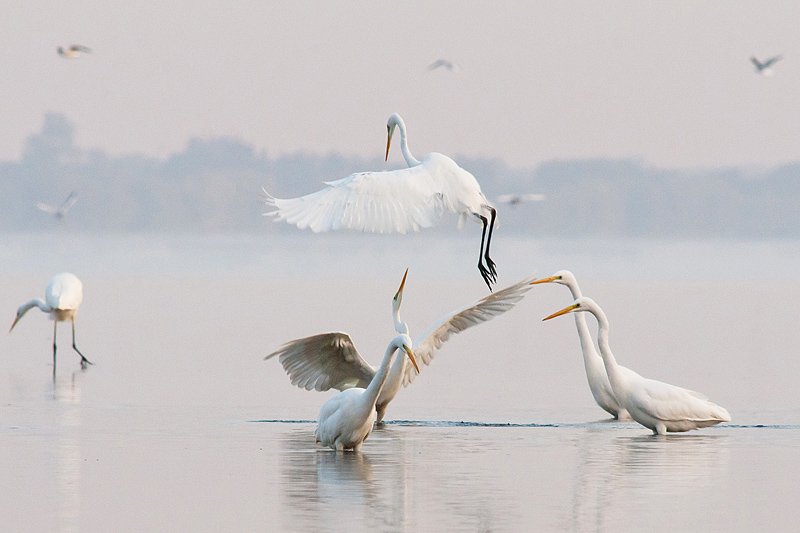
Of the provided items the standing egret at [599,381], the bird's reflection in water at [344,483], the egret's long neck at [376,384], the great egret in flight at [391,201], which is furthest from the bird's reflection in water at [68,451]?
the standing egret at [599,381]

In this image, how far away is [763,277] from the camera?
A: 4147cm

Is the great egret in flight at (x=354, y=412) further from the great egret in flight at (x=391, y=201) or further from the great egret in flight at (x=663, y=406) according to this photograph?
the great egret in flight at (x=663, y=406)

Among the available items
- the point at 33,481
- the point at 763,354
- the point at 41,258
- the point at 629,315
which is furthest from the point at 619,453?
the point at 41,258

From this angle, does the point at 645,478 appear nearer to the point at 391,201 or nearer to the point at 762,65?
the point at 391,201

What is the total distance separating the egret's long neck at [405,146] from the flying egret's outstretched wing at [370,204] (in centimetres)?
191

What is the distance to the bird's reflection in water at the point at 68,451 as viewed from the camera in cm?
846

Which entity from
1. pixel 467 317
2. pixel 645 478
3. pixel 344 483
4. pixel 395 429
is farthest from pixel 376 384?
pixel 467 317

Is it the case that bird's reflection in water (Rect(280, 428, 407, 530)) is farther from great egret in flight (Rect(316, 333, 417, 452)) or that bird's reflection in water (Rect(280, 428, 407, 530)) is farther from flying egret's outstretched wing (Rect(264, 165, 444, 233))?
flying egret's outstretched wing (Rect(264, 165, 444, 233))

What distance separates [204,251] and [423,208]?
49.9 meters

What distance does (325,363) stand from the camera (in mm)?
12766

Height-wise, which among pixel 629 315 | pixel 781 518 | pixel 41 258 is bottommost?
pixel 781 518

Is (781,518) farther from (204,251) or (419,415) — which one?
(204,251)

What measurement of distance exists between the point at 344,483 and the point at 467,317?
11.9 ft

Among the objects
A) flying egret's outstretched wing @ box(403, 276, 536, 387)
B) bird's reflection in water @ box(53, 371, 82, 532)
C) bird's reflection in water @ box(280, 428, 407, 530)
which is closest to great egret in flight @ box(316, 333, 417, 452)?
bird's reflection in water @ box(280, 428, 407, 530)
